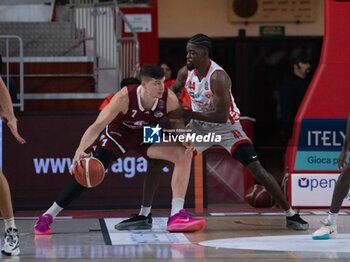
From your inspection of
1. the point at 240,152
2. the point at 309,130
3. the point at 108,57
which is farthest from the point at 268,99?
the point at 240,152

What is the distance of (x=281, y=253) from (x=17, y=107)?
273 inches

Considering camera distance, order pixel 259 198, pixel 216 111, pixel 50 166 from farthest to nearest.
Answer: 1. pixel 259 198
2. pixel 50 166
3. pixel 216 111

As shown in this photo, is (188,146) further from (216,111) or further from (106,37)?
(106,37)

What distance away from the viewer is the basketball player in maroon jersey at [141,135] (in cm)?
1032

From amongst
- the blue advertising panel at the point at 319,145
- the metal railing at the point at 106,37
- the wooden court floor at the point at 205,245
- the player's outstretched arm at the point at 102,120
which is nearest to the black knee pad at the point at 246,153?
the wooden court floor at the point at 205,245

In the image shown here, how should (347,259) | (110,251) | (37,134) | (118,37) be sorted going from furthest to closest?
(118,37) < (37,134) < (110,251) < (347,259)

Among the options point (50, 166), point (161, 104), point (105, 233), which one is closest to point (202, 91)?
point (161, 104)

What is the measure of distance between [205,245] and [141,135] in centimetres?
168

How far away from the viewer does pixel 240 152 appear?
1073 cm

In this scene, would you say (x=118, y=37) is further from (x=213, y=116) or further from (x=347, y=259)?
(x=347, y=259)

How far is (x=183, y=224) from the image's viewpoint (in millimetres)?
10438

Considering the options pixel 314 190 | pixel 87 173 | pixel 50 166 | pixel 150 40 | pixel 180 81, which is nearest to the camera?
pixel 87 173

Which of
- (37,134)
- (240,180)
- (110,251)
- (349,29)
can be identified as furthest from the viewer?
(240,180)

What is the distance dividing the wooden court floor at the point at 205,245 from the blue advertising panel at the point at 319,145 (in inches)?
30.6
